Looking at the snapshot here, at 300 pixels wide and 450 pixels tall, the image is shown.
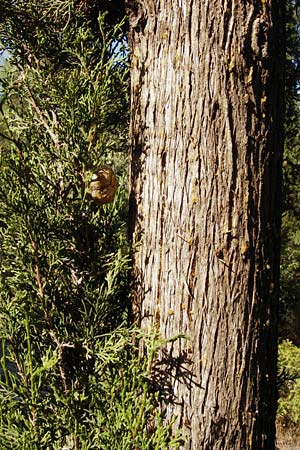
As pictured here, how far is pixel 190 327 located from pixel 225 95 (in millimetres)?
806

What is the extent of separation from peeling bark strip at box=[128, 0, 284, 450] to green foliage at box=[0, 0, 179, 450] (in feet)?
0.43

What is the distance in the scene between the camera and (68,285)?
75.7 inches

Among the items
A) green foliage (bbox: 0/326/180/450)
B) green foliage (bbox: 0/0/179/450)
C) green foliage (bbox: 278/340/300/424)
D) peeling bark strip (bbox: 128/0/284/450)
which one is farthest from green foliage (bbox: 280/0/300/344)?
green foliage (bbox: 0/326/180/450)

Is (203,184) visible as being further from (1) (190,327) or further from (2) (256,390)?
(2) (256,390)

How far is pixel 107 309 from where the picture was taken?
6.14ft

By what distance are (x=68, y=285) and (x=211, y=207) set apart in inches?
24.2

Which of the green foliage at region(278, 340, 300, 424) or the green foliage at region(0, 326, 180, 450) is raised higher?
the green foliage at region(0, 326, 180, 450)

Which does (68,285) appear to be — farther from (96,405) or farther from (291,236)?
(291,236)

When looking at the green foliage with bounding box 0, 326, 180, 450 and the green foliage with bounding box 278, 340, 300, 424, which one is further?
the green foliage with bounding box 278, 340, 300, 424

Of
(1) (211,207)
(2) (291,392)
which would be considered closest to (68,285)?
(1) (211,207)

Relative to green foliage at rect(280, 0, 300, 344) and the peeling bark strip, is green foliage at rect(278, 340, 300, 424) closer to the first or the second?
green foliage at rect(280, 0, 300, 344)

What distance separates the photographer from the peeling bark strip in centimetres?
175

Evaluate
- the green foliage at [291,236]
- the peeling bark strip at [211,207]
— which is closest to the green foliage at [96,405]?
the peeling bark strip at [211,207]

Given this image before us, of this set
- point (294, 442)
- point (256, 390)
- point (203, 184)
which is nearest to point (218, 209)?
point (203, 184)
